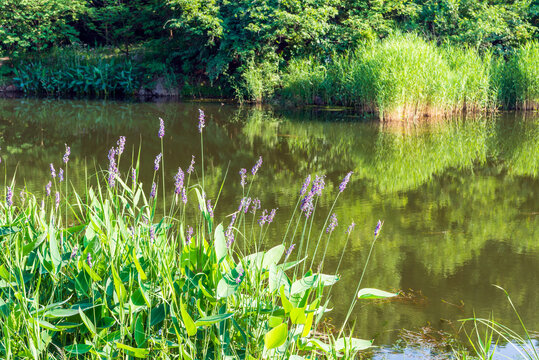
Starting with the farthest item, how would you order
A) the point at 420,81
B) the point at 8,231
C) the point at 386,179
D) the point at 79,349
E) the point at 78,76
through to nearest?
the point at 78,76, the point at 420,81, the point at 386,179, the point at 8,231, the point at 79,349

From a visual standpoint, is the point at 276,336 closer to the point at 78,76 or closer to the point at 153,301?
the point at 153,301

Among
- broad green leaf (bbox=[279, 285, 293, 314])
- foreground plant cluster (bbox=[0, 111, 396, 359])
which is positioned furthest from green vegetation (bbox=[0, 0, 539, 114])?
broad green leaf (bbox=[279, 285, 293, 314])

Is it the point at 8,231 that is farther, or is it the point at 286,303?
the point at 8,231

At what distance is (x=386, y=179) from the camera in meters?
Result: 7.46

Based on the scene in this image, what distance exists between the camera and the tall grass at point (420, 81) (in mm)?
12578

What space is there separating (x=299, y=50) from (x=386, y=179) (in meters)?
11.6

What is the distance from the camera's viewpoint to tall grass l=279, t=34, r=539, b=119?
1258cm

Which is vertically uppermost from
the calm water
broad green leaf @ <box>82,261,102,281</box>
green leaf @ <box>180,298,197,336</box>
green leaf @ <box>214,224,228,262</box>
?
green leaf @ <box>214,224,228,262</box>

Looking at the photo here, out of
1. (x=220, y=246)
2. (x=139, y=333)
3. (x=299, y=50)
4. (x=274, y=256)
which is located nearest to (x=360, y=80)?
(x=299, y=50)

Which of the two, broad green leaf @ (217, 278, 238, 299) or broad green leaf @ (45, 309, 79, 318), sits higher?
broad green leaf @ (217, 278, 238, 299)

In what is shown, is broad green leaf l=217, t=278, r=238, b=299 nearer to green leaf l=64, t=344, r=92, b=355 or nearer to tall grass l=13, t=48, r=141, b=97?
green leaf l=64, t=344, r=92, b=355

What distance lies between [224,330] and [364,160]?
22.5 feet

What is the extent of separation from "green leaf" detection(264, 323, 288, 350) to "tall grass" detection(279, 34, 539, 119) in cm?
1087

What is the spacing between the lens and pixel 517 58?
48.9 ft
